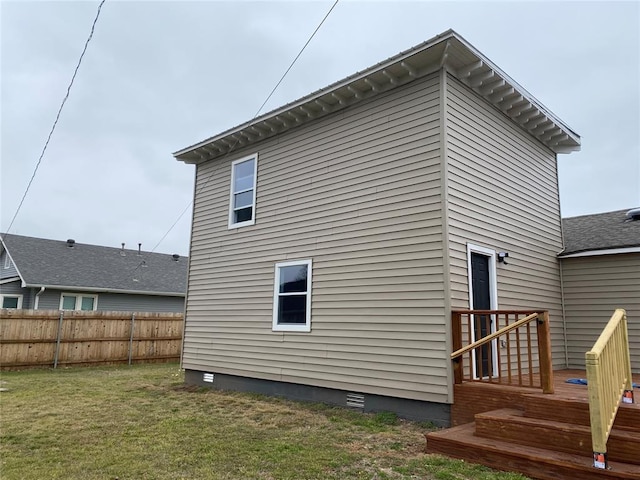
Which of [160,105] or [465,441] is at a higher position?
[160,105]

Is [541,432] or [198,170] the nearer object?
[541,432]

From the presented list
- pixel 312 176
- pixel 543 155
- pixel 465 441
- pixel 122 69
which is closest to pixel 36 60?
pixel 122 69

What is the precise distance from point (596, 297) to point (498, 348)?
281cm

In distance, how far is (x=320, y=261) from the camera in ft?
25.0

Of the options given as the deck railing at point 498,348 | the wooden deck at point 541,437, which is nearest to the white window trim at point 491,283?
the deck railing at point 498,348

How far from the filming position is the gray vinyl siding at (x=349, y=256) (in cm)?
620

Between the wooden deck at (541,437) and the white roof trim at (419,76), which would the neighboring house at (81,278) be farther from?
the wooden deck at (541,437)

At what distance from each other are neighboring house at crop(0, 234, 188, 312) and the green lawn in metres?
9.24

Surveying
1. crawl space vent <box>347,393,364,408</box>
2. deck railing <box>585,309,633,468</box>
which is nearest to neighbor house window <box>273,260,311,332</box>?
crawl space vent <box>347,393,364,408</box>

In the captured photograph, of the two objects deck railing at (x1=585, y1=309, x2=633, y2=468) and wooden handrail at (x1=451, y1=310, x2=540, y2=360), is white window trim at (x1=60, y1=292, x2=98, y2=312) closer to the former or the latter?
wooden handrail at (x1=451, y1=310, x2=540, y2=360)

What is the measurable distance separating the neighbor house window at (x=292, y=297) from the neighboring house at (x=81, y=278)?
1193cm

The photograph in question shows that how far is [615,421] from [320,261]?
4620mm

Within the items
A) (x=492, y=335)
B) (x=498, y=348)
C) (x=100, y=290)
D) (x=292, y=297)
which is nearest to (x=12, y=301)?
(x=100, y=290)

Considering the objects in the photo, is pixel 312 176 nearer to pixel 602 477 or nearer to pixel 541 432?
pixel 541 432
